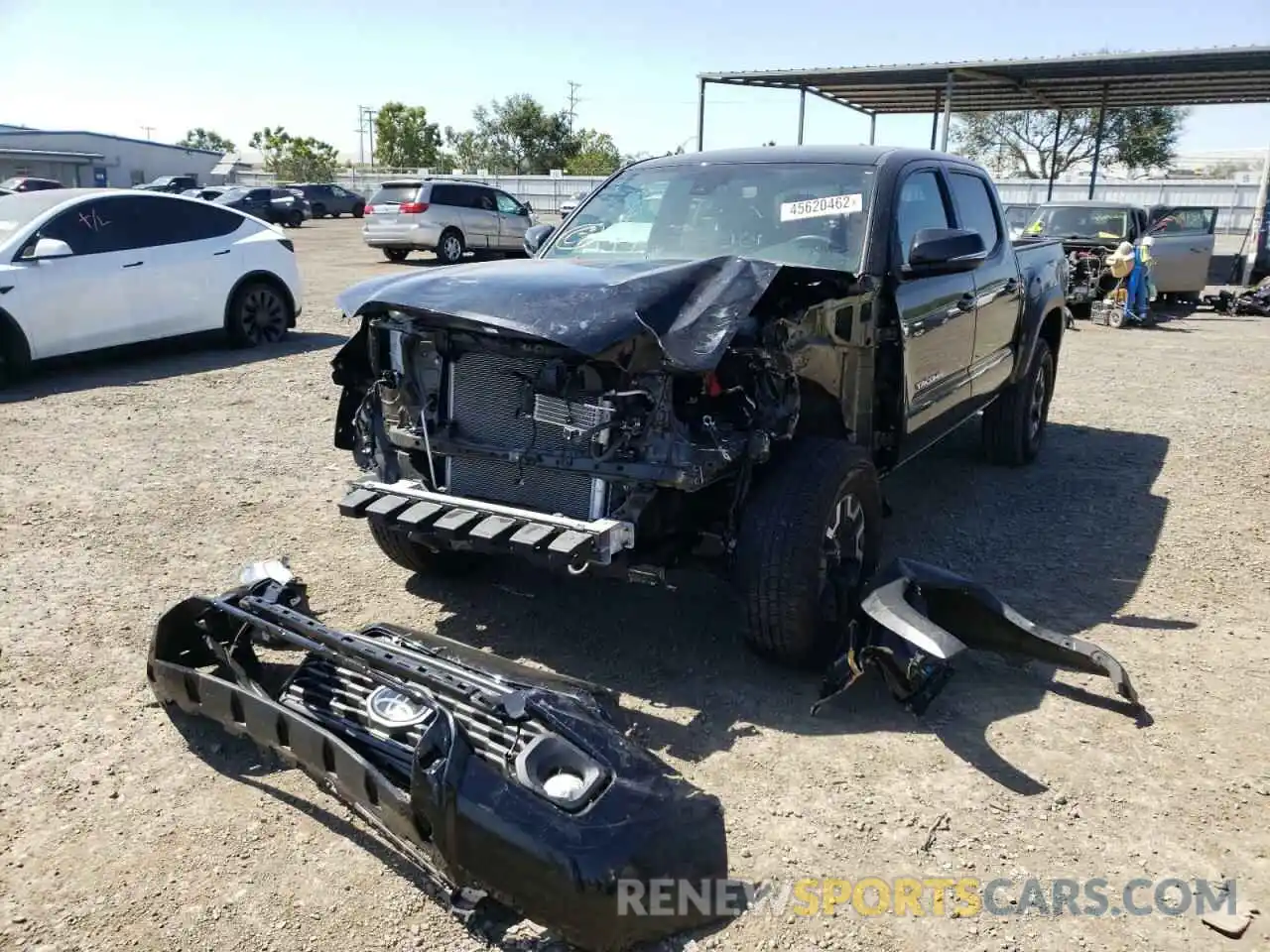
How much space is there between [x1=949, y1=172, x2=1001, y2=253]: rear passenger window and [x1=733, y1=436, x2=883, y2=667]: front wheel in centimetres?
230

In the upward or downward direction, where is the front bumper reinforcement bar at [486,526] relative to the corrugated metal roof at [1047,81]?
downward

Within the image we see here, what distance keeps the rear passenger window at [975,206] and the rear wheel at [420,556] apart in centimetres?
320

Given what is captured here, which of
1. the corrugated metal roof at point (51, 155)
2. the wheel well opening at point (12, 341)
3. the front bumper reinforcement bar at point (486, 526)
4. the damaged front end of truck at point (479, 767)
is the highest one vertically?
the corrugated metal roof at point (51, 155)

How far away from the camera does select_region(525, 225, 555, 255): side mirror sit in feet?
17.8

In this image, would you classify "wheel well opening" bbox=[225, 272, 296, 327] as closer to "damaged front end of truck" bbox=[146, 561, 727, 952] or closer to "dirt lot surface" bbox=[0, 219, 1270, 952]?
"dirt lot surface" bbox=[0, 219, 1270, 952]

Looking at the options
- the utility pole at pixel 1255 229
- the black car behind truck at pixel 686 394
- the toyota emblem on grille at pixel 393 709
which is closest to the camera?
the toyota emblem on grille at pixel 393 709

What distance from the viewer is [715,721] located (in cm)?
349

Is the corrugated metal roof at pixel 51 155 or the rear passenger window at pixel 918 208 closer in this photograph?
the rear passenger window at pixel 918 208

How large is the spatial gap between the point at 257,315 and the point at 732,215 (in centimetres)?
725

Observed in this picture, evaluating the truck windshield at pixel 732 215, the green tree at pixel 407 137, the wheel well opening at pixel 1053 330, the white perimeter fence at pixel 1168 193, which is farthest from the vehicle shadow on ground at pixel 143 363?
the green tree at pixel 407 137

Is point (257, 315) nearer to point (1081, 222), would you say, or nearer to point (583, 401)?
point (583, 401)

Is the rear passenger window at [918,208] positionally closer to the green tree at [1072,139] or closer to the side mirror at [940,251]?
the side mirror at [940,251]

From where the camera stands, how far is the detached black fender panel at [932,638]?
3.40m

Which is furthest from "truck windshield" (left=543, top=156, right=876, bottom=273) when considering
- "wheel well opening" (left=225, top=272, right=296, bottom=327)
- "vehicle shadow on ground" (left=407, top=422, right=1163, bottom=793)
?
"wheel well opening" (left=225, top=272, right=296, bottom=327)
